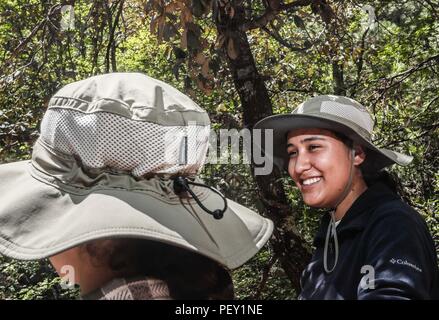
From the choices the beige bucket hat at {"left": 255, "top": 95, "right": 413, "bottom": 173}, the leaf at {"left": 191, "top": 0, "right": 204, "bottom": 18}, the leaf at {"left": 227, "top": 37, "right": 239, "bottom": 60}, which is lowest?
the beige bucket hat at {"left": 255, "top": 95, "right": 413, "bottom": 173}

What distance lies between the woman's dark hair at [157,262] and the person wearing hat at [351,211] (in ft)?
2.38

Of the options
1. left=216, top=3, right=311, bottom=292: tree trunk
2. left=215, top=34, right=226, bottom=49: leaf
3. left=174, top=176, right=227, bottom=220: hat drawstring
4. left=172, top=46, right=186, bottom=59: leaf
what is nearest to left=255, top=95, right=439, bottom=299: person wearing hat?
left=174, top=176, right=227, bottom=220: hat drawstring

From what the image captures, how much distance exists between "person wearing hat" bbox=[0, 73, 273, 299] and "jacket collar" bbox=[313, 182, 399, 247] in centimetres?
86

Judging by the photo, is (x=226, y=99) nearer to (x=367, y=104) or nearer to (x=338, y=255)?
(x=367, y=104)

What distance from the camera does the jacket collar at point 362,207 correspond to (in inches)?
77.9

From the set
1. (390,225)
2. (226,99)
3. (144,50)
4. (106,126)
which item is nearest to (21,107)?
(226,99)

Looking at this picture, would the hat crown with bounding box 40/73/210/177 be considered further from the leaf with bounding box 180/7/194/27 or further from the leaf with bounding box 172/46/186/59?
the leaf with bounding box 172/46/186/59

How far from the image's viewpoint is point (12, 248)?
3.47 feet

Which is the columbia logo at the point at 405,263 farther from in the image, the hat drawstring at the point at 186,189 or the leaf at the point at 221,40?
the leaf at the point at 221,40

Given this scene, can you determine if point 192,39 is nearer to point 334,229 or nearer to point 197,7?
point 197,7

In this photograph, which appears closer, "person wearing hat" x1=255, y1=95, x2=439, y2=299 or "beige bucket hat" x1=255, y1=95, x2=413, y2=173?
"person wearing hat" x1=255, y1=95, x2=439, y2=299

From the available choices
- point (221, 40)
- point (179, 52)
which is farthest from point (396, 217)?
point (179, 52)

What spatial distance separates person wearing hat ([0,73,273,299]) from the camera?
1031 mm
